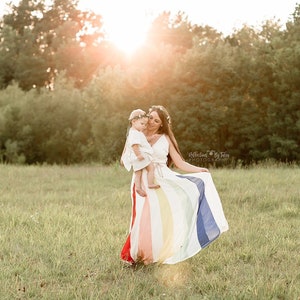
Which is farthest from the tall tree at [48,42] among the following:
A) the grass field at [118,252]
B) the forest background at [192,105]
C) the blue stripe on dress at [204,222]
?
the blue stripe on dress at [204,222]

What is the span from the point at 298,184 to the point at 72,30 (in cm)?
4834

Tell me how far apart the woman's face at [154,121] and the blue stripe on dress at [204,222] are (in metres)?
0.76

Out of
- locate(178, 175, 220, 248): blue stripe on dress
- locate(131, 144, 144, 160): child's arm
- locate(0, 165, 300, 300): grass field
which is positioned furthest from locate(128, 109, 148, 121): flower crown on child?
locate(0, 165, 300, 300): grass field

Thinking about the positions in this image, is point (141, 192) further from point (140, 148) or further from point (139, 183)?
point (140, 148)

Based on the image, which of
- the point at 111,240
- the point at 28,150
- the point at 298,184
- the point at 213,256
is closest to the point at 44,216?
the point at 111,240

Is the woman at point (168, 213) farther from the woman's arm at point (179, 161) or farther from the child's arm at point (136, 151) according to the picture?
the child's arm at point (136, 151)

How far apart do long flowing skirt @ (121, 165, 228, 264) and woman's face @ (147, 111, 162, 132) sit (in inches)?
20.8

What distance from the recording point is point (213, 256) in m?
6.85

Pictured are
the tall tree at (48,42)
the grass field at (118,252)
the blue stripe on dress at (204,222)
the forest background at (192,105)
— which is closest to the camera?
the grass field at (118,252)

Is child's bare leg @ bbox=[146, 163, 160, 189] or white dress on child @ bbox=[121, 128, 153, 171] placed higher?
white dress on child @ bbox=[121, 128, 153, 171]

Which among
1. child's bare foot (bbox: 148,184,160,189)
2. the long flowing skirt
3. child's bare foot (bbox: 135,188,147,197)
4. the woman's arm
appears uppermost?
the woman's arm

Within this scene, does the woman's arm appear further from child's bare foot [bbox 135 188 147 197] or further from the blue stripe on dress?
child's bare foot [bbox 135 188 147 197]

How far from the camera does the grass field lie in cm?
542

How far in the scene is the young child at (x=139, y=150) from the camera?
20.7 feet
